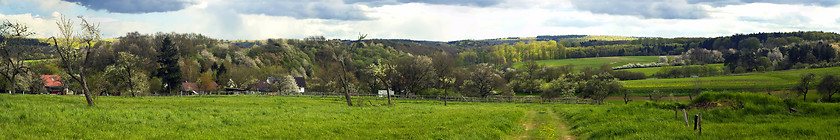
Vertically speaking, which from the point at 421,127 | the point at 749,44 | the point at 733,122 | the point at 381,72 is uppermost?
the point at 749,44

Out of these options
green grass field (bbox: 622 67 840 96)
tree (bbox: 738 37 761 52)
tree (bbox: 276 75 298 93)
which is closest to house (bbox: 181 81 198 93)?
tree (bbox: 276 75 298 93)

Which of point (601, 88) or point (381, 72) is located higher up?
point (381, 72)

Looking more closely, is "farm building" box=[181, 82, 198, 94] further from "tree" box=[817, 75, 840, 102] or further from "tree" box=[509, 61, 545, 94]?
"tree" box=[817, 75, 840, 102]

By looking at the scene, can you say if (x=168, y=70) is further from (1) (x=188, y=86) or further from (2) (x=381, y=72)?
(2) (x=381, y=72)

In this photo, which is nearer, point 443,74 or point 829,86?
point 829,86

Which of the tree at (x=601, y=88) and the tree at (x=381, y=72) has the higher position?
the tree at (x=381, y=72)

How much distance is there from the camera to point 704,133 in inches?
456

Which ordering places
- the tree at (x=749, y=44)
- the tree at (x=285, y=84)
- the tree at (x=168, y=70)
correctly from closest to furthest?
the tree at (x=168, y=70) → the tree at (x=285, y=84) → the tree at (x=749, y=44)

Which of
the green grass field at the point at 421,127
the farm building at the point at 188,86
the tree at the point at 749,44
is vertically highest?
the tree at the point at 749,44

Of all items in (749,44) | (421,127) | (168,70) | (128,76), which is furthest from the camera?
(749,44)

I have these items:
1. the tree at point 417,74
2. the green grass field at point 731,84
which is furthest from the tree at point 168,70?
the green grass field at point 731,84

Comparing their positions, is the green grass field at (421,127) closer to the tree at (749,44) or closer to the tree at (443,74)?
the tree at (443,74)

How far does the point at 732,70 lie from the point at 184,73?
456 feet

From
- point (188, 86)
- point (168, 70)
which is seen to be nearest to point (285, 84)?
point (168, 70)
